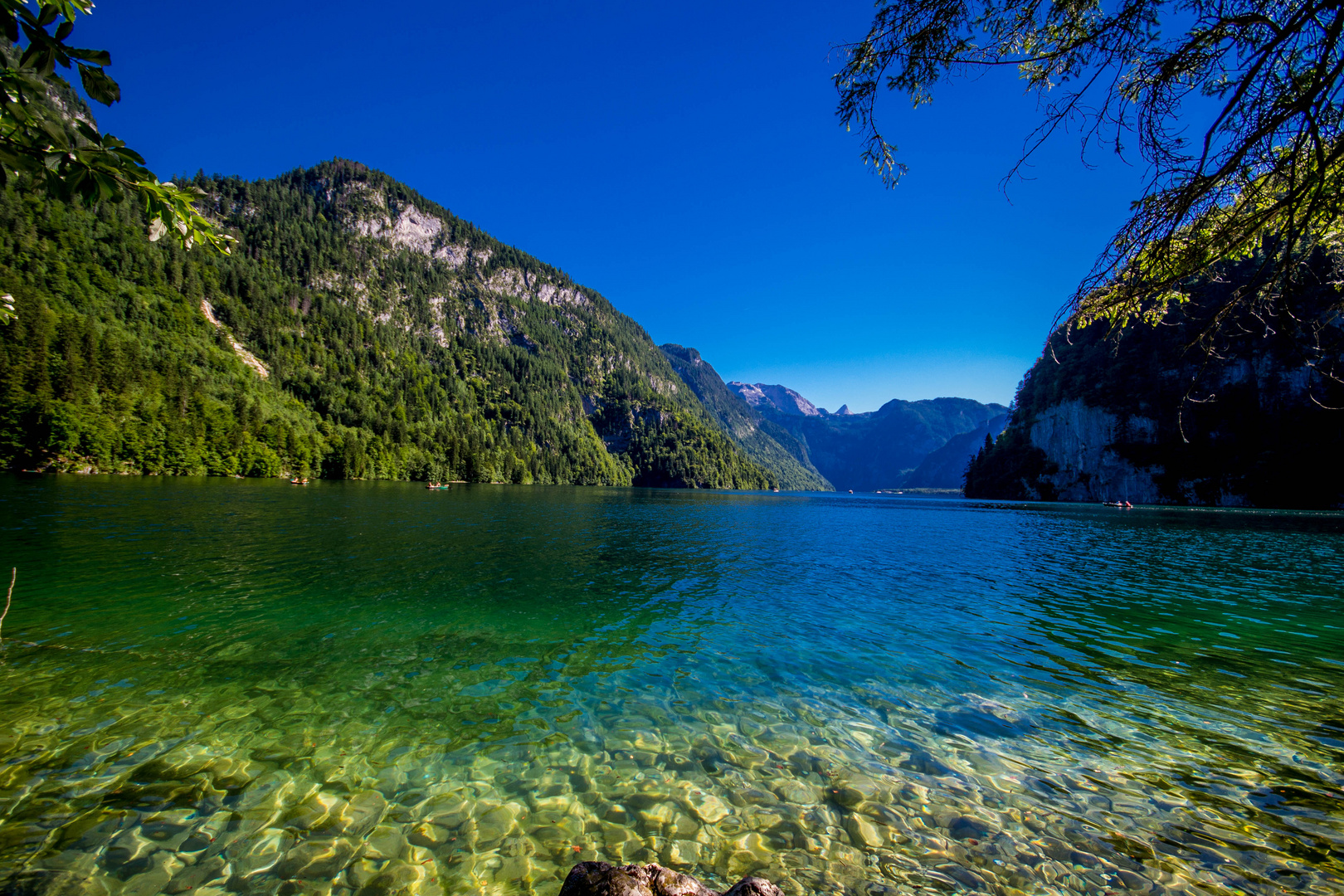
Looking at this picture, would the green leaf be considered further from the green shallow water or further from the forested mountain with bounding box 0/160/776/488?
the forested mountain with bounding box 0/160/776/488

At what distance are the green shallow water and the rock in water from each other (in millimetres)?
1751

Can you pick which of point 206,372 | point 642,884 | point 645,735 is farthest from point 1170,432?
point 206,372

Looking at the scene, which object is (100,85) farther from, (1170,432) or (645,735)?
(1170,432)

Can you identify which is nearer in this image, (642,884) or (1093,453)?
(642,884)

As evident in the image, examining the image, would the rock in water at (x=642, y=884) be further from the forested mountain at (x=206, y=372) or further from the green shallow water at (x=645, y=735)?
the forested mountain at (x=206, y=372)

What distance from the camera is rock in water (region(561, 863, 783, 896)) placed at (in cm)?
402

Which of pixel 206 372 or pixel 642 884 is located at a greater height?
pixel 206 372

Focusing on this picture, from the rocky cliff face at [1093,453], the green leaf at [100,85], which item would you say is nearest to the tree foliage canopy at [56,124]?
the green leaf at [100,85]

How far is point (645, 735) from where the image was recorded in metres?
8.29

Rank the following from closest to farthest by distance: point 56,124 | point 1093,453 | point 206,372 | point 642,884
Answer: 1. point 56,124
2. point 642,884
3. point 206,372
4. point 1093,453

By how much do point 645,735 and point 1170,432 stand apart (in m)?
145

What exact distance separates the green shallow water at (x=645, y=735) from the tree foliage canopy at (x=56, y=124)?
623 centimetres

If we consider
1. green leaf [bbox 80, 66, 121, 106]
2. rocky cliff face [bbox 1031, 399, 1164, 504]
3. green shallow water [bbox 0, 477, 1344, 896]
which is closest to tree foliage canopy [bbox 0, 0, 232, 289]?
green leaf [bbox 80, 66, 121, 106]

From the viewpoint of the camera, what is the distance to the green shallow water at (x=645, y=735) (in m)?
5.64
